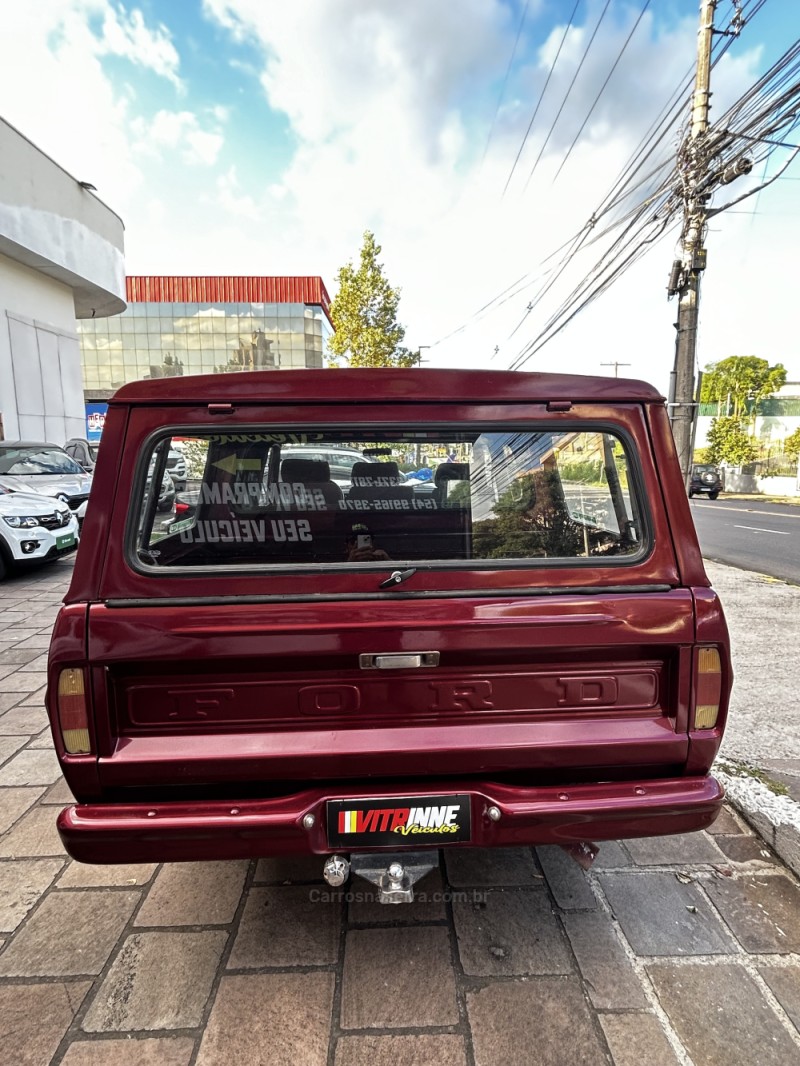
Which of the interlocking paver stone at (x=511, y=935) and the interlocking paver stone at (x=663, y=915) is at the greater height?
the interlocking paver stone at (x=511, y=935)

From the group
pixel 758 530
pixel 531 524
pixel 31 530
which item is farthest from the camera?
pixel 758 530

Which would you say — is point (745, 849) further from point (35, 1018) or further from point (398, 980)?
point (35, 1018)

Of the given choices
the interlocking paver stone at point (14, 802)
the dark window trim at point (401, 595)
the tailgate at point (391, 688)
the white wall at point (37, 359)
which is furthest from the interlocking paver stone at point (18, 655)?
the white wall at point (37, 359)

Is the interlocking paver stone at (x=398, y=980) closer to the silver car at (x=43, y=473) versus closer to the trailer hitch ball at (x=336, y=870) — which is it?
the trailer hitch ball at (x=336, y=870)

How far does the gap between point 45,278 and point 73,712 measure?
18.3 m

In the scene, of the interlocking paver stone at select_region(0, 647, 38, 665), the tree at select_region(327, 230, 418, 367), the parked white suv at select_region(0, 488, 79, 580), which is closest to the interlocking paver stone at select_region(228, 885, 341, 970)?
the interlocking paver stone at select_region(0, 647, 38, 665)

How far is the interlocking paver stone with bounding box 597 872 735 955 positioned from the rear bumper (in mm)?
561

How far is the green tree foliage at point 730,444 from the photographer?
33.3m

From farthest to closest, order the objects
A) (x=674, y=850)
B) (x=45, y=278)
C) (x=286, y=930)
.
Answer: (x=45, y=278) < (x=674, y=850) < (x=286, y=930)

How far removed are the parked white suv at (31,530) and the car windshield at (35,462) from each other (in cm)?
194

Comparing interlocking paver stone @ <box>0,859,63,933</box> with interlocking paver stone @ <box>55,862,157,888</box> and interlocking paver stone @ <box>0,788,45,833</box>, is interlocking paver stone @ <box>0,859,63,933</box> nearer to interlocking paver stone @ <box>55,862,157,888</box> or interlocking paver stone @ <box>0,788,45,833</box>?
interlocking paver stone @ <box>55,862,157,888</box>

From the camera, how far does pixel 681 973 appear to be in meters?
1.93

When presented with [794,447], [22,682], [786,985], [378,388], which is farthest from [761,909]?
[794,447]

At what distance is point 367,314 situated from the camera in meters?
24.2
